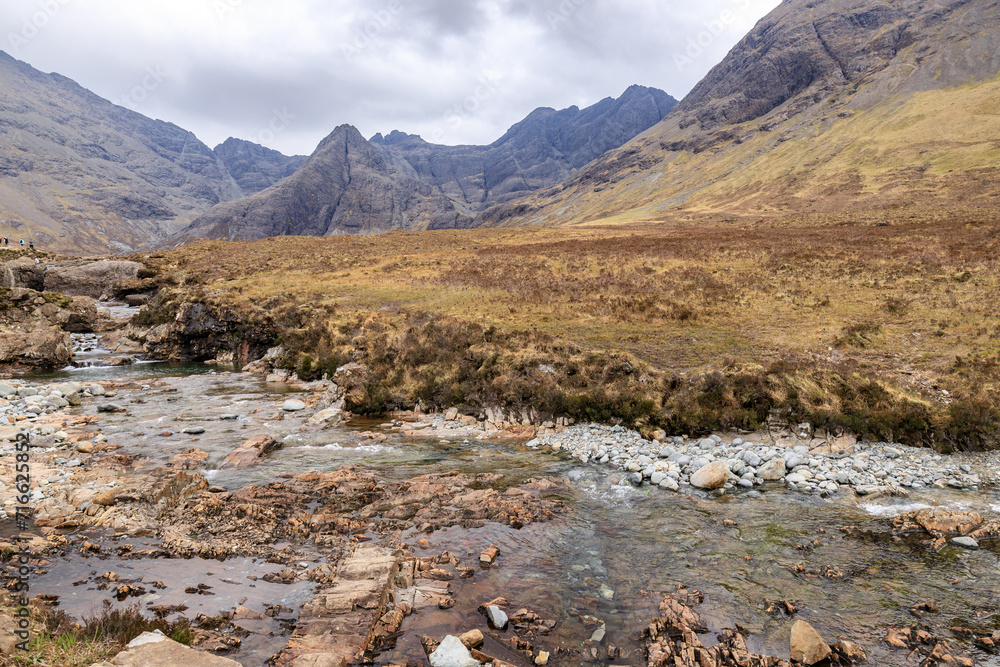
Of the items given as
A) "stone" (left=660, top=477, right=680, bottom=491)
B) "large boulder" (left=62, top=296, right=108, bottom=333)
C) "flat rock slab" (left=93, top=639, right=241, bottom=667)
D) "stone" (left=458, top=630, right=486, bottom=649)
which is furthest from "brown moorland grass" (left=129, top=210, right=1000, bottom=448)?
"flat rock slab" (left=93, top=639, right=241, bottom=667)

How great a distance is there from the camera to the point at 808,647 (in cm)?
671

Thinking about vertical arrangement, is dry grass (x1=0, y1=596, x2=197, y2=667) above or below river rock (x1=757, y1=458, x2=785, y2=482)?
above

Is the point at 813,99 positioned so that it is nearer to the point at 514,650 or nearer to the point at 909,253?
the point at 909,253

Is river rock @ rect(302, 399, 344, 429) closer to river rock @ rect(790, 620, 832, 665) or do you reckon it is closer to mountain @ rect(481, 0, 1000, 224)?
river rock @ rect(790, 620, 832, 665)

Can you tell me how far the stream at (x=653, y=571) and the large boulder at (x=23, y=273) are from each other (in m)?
49.6

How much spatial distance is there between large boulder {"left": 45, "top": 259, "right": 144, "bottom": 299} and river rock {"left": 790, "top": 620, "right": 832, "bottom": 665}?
Result: 65.2m

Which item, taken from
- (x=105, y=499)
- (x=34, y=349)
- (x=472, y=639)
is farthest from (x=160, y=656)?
(x=34, y=349)

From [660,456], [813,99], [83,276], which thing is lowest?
[660,456]

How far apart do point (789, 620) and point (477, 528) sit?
6.10 metres

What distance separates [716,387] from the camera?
15.8m

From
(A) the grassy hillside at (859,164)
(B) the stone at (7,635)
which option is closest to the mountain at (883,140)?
(A) the grassy hillside at (859,164)

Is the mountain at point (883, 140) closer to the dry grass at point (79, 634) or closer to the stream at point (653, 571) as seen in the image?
the stream at point (653, 571)

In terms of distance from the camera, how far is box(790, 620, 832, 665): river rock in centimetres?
664

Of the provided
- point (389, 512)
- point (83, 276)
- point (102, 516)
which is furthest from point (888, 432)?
point (83, 276)
